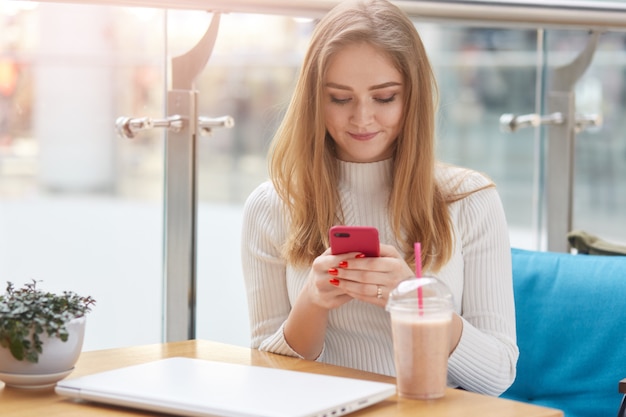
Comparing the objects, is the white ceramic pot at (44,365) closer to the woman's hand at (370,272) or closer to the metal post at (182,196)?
the woman's hand at (370,272)

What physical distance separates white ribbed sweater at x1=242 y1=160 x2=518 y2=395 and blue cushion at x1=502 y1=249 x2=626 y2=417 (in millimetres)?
352

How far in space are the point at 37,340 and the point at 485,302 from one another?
829mm

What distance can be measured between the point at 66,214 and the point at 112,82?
34 centimetres

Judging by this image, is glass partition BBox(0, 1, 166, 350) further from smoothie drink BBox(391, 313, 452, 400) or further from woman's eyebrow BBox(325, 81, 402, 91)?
smoothie drink BBox(391, 313, 452, 400)

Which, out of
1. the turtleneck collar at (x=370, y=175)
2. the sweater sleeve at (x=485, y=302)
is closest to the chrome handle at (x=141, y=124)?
the turtleneck collar at (x=370, y=175)

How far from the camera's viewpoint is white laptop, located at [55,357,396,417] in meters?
1.26

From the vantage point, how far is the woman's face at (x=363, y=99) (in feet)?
6.14

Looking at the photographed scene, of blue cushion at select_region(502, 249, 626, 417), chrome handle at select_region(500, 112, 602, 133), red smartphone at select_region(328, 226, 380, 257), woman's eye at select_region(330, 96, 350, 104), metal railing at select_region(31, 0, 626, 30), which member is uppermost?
metal railing at select_region(31, 0, 626, 30)

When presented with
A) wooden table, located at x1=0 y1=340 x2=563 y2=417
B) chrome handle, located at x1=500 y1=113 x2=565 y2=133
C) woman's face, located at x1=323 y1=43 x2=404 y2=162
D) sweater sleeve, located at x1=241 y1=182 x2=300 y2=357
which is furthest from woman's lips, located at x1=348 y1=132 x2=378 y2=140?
chrome handle, located at x1=500 y1=113 x2=565 y2=133

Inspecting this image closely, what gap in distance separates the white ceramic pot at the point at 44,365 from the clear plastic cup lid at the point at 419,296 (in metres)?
0.46

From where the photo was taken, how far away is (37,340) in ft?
4.62

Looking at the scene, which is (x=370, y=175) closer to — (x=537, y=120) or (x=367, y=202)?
(x=367, y=202)

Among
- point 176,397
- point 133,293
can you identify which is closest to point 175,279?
point 133,293

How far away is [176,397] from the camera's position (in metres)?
1.30
